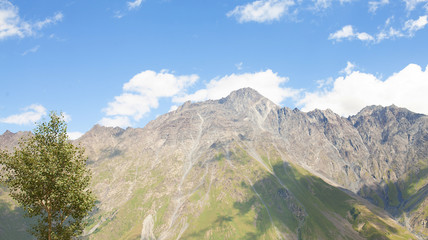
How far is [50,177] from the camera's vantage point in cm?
2694

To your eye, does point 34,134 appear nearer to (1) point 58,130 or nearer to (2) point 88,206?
(1) point 58,130

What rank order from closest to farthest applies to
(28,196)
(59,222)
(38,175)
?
(38,175) → (28,196) → (59,222)

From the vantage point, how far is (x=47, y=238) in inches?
1178

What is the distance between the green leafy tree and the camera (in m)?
26.8

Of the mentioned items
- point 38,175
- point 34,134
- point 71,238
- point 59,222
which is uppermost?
point 34,134

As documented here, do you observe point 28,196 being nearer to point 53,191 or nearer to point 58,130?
point 53,191

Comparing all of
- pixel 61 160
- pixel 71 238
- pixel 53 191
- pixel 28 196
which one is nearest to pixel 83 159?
pixel 61 160

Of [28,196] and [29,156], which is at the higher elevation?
[29,156]

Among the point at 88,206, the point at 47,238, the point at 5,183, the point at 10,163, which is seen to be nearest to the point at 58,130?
the point at 10,163

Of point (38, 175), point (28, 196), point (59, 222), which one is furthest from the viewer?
point (59, 222)

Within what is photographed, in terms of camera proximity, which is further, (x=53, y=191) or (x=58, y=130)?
(x=58, y=130)

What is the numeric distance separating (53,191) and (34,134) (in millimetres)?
6887

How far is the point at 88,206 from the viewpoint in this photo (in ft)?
99.9

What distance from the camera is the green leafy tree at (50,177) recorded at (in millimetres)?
26766
